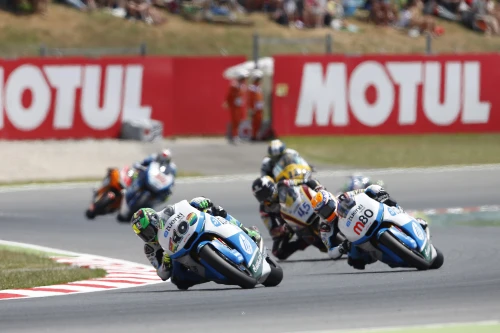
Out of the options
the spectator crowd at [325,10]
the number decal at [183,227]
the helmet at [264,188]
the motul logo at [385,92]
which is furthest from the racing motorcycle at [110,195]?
the spectator crowd at [325,10]

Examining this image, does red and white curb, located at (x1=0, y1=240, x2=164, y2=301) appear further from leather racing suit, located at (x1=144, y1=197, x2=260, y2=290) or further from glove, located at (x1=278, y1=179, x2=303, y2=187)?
glove, located at (x1=278, y1=179, x2=303, y2=187)

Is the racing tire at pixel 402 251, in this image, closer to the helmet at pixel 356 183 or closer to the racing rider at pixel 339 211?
the racing rider at pixel 339 211

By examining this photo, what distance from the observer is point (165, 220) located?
39.8ft

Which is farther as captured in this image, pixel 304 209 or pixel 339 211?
pixel 304 209

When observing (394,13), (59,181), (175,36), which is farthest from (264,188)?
(394,13)

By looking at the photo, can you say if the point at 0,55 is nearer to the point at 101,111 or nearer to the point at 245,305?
the point at 101,111

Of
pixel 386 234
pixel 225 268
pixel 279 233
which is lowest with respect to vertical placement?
pixel 279 233

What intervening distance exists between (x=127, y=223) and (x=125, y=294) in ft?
25.6

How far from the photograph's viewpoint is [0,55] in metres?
31.9

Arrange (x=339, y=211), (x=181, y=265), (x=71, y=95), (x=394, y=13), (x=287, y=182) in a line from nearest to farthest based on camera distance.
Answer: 1. (x=181, y=265)
2. (x=339, y=211)
3. (x=287, y=182)
4. (x=71, y=95)
5. (x=394, y=13)

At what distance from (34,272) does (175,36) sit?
22003 mm

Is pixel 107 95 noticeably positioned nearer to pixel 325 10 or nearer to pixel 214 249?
pixel 325 10

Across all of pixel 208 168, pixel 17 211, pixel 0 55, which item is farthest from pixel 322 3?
pixel 17 211

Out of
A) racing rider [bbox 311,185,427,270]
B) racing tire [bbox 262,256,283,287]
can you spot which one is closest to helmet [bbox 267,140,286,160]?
racing rider [bbox 311,185,427,270]
